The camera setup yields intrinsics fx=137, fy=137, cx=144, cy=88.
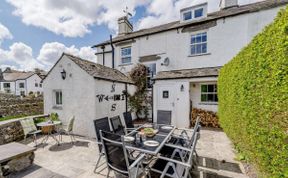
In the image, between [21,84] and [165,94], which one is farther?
[21,84]

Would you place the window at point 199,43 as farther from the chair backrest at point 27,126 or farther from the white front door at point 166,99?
the chair backrest at point 27,126

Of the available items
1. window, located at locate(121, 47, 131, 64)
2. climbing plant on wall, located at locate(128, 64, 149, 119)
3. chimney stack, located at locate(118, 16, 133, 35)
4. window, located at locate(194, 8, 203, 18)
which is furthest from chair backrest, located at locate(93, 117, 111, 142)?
chimney stack, located at locate(118, 16, 133, 35)

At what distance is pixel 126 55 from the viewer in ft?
41.9

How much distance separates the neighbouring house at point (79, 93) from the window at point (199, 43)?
20.4 ft

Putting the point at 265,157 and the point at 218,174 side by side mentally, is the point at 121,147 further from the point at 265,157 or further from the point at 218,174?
the point at 218,174

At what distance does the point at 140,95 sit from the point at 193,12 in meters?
7.63

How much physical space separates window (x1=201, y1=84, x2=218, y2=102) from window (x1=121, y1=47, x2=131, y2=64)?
22.5 ft

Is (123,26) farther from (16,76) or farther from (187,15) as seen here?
(16,76)

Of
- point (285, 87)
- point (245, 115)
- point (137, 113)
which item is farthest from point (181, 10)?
point (285, 87)

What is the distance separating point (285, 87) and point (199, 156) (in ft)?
12.8

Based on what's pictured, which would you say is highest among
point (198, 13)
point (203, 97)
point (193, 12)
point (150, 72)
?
point (193, 12)

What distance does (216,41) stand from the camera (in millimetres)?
9438

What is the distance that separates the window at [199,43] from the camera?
9.86 metres

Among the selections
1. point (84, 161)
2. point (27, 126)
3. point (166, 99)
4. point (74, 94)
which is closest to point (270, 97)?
point (84, 161)
